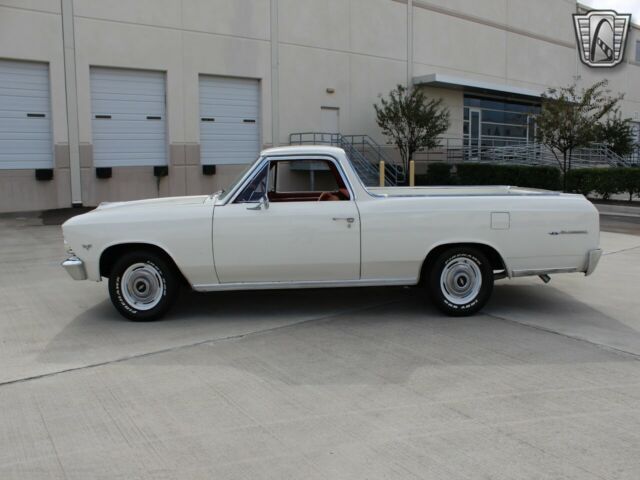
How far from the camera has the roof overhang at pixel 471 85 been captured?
85.9ft

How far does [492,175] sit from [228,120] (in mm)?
9704

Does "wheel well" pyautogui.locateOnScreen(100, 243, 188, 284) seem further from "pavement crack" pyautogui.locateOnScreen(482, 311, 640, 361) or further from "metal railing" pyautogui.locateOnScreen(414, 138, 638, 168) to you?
"metal railing" pyautogui.locateOnScreen(414, 138, 638, 168)

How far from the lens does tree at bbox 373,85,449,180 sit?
2361 centimetres

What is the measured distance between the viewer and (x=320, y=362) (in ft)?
17.4

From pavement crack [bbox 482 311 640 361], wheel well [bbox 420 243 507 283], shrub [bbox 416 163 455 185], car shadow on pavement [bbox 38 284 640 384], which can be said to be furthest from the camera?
shrub [bbox 416 163 455 185]

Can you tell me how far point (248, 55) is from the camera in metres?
21.4

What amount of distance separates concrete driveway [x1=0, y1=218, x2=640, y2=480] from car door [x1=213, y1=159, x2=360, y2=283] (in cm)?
53

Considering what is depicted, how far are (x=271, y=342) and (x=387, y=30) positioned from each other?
21.7m

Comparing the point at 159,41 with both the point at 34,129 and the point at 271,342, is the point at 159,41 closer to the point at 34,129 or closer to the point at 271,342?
the point at 34,129

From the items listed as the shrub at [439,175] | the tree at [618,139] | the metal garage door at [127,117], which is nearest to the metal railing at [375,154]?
the shrub at [439,175]

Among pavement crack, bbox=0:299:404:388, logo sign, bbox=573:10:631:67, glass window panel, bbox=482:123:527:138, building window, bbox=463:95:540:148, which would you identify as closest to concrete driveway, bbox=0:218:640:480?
pavement crack, bbox=0:299:404:388

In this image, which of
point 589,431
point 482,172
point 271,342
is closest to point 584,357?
point 589,431

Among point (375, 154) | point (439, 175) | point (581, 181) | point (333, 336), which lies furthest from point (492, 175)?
point (333, 336)

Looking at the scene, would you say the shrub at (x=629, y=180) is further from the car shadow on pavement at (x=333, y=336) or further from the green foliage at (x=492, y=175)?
the car shadow on pavement at (x=333, y=336)
